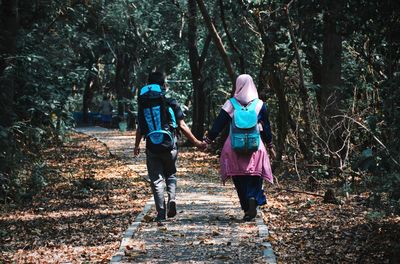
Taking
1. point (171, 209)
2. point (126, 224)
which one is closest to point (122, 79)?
point (126, 224)

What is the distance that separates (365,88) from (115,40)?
1043 inches

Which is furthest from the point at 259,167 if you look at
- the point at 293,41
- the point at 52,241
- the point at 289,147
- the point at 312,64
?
the point at 312,64

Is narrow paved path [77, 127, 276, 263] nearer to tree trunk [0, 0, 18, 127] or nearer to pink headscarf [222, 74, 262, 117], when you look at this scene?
pink headscarf [222, 74, 262, 117]

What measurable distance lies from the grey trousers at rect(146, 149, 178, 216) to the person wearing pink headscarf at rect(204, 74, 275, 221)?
61cm

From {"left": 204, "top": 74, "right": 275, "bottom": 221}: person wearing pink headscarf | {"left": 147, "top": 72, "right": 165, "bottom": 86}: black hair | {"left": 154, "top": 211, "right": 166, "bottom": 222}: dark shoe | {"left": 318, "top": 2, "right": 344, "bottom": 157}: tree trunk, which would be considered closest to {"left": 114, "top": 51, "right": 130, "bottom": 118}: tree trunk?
{"left": 318, "top": 2, "right": 344, "bottom": 157}: tree trunk

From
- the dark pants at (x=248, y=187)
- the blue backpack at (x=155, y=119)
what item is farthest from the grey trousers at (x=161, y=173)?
the dark pants at (x=248, y=187)

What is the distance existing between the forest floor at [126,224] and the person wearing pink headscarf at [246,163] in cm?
46

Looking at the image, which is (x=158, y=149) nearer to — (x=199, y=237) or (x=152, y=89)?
(x=152, y=89)

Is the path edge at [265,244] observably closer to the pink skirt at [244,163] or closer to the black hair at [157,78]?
the pink skirt at [244,163]

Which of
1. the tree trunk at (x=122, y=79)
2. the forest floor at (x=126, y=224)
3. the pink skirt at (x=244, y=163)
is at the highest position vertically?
the tree trunk at (x=122, y=79)

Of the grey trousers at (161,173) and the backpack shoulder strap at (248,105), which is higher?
the backpack shoulder strap at (248,105)

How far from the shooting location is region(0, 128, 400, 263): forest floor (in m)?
7.84

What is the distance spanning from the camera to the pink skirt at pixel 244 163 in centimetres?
945

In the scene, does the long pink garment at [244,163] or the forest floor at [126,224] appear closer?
the forest floor at [126,224]
